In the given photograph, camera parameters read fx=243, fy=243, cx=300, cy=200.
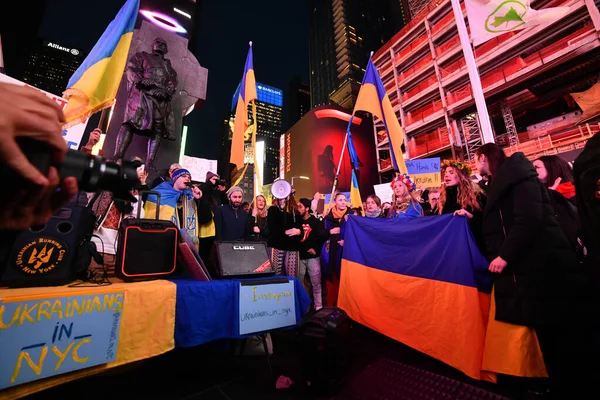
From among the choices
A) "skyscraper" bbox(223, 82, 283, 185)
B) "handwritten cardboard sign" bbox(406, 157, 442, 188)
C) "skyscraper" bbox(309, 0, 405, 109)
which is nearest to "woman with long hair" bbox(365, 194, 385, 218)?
"handwritten cardboard sign" bbox(406, 157, 442, 188)

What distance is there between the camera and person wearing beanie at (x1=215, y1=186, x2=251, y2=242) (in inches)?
153

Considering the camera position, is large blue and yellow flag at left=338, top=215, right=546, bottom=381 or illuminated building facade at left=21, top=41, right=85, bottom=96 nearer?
large blue and yellow flag at left=338, top=215, right=546, bottom=381

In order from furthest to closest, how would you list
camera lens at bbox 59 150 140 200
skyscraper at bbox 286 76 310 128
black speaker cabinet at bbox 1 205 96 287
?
skyscraper at bbox 286 76 310 128 < black speaker cabinet at bbox 1 205 96 287 < camera lens at bbox 59 150 140 200

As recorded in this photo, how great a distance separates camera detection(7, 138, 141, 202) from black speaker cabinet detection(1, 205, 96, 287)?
1.33 metres

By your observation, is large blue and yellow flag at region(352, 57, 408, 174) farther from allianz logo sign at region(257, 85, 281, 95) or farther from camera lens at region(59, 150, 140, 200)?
allianz logo sign at region(257, 85, 281, 95)

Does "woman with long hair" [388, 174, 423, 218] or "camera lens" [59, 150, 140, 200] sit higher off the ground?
"woman with long hair" [388, 174, 423, 218]

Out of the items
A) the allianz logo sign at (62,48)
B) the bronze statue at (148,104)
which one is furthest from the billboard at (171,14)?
the allianz logo sign at (62,48)

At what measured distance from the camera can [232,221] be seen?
13.0 feet

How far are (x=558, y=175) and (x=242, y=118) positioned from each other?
5658mm

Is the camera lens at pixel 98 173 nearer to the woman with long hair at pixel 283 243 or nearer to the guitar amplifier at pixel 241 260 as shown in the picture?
the guitar amplifier at pixel 241 260

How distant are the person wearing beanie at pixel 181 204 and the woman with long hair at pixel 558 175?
465 centimetres

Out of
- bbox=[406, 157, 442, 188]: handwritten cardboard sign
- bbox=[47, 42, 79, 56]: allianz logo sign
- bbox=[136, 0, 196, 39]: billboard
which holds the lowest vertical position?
bbox=[406, 157, 442, 188]: handwritten cardboard sign

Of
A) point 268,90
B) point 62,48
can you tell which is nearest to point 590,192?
point 62,48

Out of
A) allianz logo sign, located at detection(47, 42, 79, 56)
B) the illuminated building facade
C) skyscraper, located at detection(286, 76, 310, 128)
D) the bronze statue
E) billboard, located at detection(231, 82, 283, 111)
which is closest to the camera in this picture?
the bronze statue
